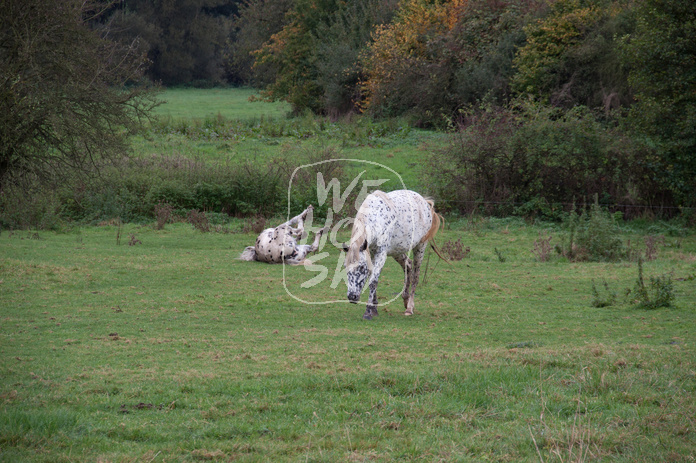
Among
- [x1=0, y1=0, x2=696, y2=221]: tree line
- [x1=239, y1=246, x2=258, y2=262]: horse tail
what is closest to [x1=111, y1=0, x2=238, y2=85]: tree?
[x1=0, y1=0, x2=696, y2=221]: tree line

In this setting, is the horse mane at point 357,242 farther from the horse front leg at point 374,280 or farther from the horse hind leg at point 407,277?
the horse hind leg at point 407,277

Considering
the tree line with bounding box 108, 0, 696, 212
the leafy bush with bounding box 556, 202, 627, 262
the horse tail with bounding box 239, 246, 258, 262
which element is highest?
the tree line with bounding box 108, 0, 696, 212

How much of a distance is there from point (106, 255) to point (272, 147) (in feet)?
54.5

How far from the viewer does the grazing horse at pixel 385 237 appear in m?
9.71

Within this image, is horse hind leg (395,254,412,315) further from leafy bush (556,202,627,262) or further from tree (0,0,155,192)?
leafy bush (556,202,627,262)

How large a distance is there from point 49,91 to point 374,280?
20.5ft

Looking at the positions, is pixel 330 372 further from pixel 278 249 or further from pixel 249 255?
pixel 249 255

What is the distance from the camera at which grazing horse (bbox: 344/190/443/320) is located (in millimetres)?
9711

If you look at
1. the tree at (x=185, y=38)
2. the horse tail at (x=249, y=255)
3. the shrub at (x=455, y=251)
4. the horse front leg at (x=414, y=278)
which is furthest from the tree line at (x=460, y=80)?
the tree at (x=185, y=38)

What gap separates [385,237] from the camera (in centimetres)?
1027

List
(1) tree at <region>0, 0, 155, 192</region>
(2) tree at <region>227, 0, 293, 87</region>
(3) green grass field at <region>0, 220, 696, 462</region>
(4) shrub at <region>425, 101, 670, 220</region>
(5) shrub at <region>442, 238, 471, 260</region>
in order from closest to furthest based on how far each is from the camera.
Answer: (3) green grass field at <region>0, 220, 696, 462</region> < (1) tree at <region>0, 0, 155, 192</region> < (5) shrub at <region>442, 238, 471, 260</region> < (4) shrub at <region>425, 101, 670, 220</region> < (2) tree at <region>227, 0, 293, 87</region>

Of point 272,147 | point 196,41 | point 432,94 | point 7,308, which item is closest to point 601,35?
point 432,94

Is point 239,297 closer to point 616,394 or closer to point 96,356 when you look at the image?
point 96,356

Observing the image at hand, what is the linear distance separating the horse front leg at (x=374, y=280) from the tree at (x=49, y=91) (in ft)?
18.7
